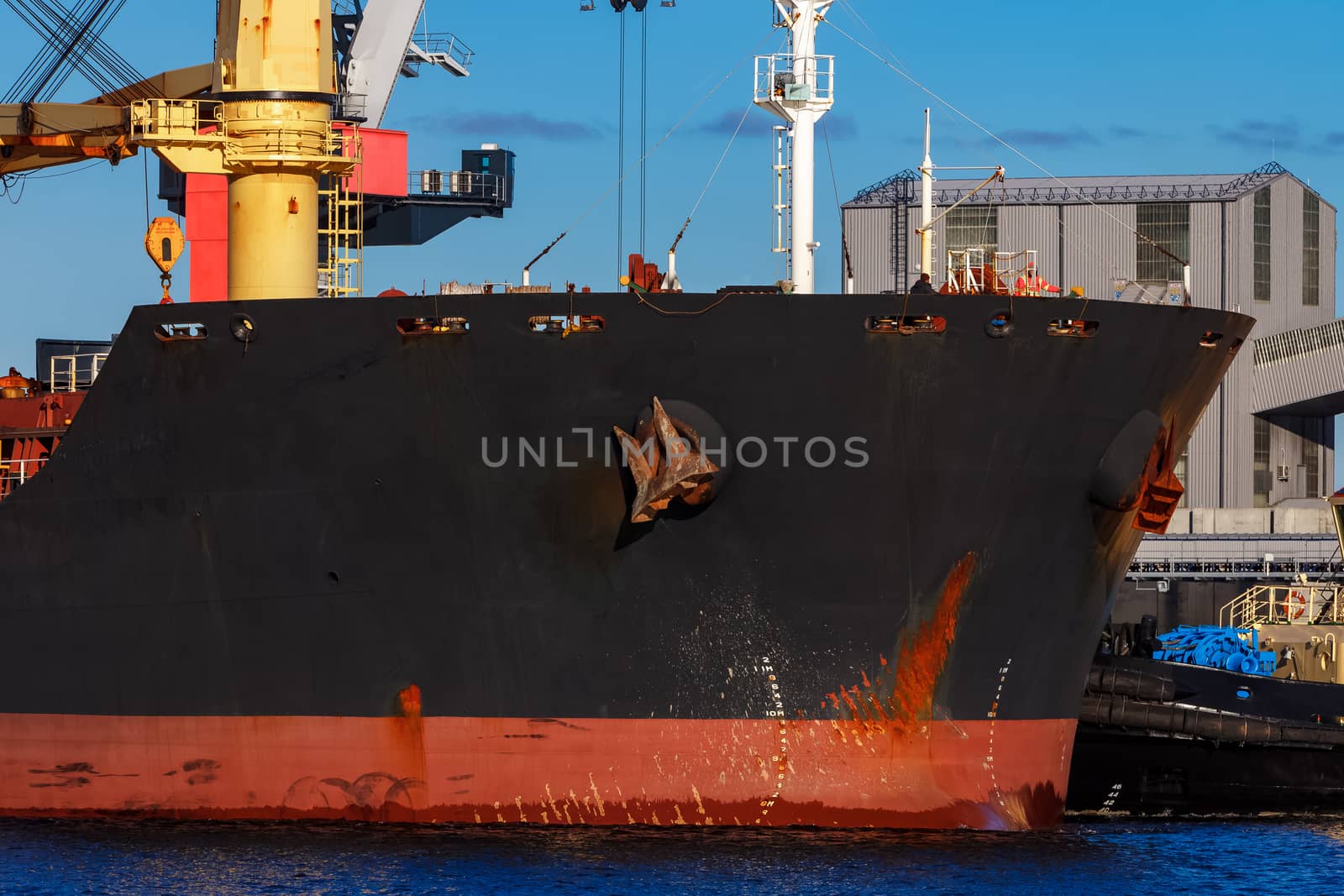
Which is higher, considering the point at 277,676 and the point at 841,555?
the point at 841,555

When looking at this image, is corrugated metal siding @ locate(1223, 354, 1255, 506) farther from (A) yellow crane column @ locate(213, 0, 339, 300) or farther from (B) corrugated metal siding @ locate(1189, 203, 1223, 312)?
(A) yellow crane column @ locate(213, 0, 339, 300)

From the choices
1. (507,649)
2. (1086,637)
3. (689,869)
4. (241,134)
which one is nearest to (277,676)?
(507,649)

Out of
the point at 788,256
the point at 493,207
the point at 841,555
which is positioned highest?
the point at 493,207

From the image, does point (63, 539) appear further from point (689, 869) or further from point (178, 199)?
point (178, 199)

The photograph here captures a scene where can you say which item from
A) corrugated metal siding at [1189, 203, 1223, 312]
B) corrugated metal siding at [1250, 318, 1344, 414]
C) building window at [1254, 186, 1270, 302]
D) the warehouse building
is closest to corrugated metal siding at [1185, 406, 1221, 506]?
the warehouse building

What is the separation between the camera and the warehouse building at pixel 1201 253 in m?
58.9

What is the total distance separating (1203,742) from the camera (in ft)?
76.8

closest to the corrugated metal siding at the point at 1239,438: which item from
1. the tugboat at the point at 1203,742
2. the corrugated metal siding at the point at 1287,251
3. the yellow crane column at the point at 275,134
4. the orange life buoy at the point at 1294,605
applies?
the corrugated metal siding at the point at 1287,251

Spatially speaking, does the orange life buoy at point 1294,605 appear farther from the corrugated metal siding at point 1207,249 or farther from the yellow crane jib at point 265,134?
the corrugated metal siding at point 1207,249

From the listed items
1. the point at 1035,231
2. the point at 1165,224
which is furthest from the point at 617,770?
the point at 1165,224

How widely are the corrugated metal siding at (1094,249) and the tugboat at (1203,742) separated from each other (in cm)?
3634

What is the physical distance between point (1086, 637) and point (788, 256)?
203 inches

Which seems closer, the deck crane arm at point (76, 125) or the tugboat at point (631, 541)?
the tugboat at point (631, 541)

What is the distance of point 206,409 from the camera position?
1870 centimetres
